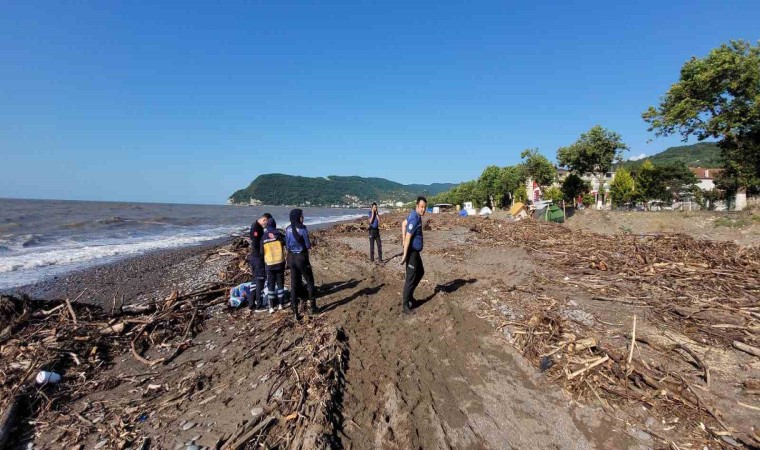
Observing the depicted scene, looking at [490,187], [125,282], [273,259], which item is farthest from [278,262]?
[490,187]

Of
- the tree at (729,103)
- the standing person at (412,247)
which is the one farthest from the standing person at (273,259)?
the tree at (729,103)

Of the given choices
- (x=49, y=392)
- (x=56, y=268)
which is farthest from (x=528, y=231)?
(x=56, y=268)

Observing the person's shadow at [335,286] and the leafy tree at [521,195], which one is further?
the leafy tree at [521,195]

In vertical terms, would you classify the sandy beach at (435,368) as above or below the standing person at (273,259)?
below

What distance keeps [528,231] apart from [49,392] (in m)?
17.9

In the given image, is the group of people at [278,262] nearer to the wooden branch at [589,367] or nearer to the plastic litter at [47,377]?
the plastic litter at [47,377]

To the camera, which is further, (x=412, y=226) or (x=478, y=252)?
(x=478, y=252)

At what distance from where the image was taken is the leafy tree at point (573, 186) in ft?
131

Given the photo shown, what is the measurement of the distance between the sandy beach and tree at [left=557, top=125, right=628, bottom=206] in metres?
28.8

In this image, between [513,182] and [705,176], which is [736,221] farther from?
[705,176]

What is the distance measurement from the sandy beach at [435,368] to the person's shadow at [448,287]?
87 millimetres

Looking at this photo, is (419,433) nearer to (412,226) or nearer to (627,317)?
(412,226)

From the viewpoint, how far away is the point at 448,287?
28.9ft

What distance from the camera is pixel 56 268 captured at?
13.2m
